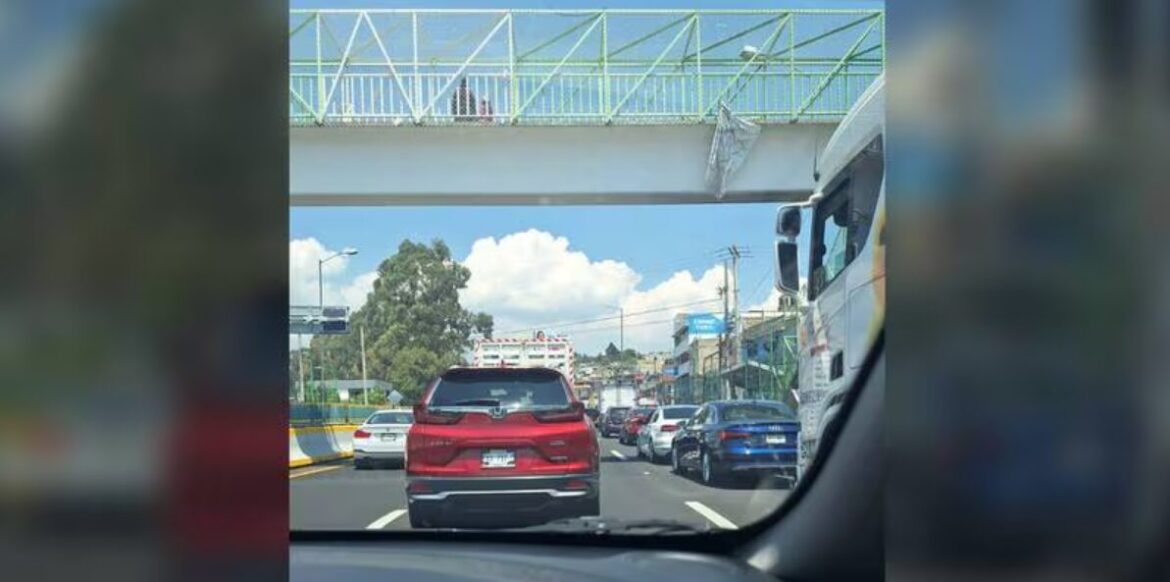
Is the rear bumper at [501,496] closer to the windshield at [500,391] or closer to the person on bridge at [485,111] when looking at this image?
the windshield at [500,391]

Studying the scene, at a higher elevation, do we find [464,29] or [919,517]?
[464,29]

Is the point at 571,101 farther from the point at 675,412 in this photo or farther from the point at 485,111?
the point at 675,412

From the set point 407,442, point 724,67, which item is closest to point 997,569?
point 407,442

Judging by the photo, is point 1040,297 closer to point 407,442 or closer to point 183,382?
point 183,382

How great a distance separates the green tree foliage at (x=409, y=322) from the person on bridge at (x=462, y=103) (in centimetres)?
428

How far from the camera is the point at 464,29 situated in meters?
7.98

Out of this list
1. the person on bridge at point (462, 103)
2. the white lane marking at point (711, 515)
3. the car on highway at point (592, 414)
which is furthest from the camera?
the person on bridge at point (462, 103)

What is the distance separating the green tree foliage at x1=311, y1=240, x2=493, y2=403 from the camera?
199 inches

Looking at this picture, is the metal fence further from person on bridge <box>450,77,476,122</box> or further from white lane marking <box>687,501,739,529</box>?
person on bridge <box>450,77,476,122</box>

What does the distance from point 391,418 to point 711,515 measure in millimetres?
3837

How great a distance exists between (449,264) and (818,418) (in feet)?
6.49

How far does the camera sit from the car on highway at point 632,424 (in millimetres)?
19125

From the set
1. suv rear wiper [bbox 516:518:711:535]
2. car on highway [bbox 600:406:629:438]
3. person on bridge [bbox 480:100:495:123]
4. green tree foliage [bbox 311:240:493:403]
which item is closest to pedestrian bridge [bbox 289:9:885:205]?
person on bridge [bbox 480:100:495:123]

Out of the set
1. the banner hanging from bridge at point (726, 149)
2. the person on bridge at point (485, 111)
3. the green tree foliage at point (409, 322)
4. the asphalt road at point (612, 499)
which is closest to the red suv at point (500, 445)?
the asphalt road at point (612, 499)
